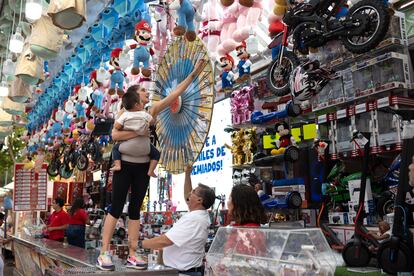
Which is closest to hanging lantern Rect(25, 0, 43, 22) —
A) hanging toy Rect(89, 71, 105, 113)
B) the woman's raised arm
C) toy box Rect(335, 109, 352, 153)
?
the woman's raised arm

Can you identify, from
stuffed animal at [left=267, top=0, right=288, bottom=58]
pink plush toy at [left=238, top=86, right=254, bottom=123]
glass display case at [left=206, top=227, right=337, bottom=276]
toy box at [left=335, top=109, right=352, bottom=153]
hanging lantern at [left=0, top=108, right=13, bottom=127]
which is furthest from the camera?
hanging lantern at [left=0, top=108, right=13, bottom=127]

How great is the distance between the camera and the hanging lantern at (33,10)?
405cm

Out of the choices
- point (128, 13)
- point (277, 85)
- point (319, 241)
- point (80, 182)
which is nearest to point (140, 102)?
point (277, 85)

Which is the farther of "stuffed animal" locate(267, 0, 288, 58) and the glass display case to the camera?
"stuffed animal" locate(267, 0, 288, 58)

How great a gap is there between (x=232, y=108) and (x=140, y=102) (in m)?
2.88

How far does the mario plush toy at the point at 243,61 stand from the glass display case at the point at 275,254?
10.6 ft

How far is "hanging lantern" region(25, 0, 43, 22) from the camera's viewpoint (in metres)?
4.05

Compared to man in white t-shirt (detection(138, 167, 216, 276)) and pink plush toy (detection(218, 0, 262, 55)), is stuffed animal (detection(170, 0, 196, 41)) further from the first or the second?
man in white t-shirt (detection(138, 167, 216, 276))

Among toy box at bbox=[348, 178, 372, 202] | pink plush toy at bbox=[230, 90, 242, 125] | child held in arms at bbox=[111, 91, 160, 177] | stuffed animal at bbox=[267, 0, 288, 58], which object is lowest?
toy box at bbox=[348, 178, 372, 202]

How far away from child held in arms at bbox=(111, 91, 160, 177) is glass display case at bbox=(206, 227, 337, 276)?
1.37m

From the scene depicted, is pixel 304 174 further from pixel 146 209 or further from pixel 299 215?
pixel 146 209

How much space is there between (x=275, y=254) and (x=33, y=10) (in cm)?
361

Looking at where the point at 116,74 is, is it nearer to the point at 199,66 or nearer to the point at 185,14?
the point at 185,14

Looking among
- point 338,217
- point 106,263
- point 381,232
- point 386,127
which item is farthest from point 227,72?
point 106,263
